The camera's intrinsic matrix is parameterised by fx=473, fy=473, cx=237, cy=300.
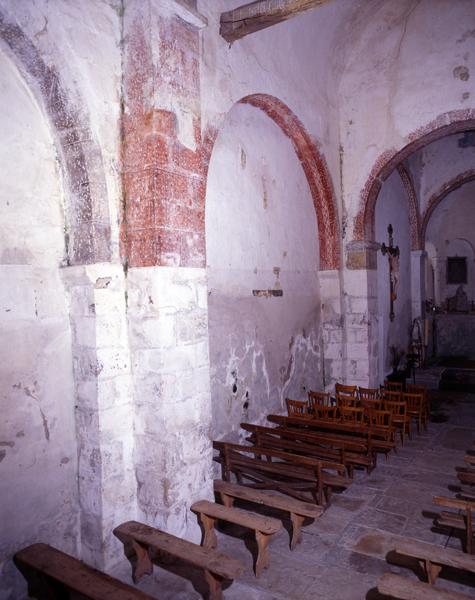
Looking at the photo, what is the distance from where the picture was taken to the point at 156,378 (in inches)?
157

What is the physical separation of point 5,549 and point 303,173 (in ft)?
21.7

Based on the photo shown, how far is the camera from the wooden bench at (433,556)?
314 centimetres

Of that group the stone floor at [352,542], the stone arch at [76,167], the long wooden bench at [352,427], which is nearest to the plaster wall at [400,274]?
the long wooden bench at [352,427]

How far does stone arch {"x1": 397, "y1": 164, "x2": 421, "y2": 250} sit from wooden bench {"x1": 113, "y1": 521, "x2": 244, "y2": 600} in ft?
31.9

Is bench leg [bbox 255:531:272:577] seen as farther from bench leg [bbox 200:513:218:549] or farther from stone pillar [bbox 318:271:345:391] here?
stone pillar [bbox 318:271:345:391]

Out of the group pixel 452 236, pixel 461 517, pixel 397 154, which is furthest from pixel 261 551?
pixel 452 236

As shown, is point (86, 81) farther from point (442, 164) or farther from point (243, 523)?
point (442, 164)

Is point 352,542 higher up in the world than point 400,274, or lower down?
lower down

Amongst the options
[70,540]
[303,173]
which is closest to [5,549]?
[70,540]

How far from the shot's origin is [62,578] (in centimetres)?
318

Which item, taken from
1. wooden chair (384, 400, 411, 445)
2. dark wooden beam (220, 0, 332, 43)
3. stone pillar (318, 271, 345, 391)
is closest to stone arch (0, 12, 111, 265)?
dark wooden beam (220, 0, 332, 43)

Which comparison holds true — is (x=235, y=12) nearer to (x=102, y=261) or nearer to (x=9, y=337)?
(x=102, y=261)

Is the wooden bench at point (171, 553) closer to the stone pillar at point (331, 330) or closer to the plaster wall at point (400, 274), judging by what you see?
the stone pillar at point (331, 330)

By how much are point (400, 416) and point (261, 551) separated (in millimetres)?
3626
